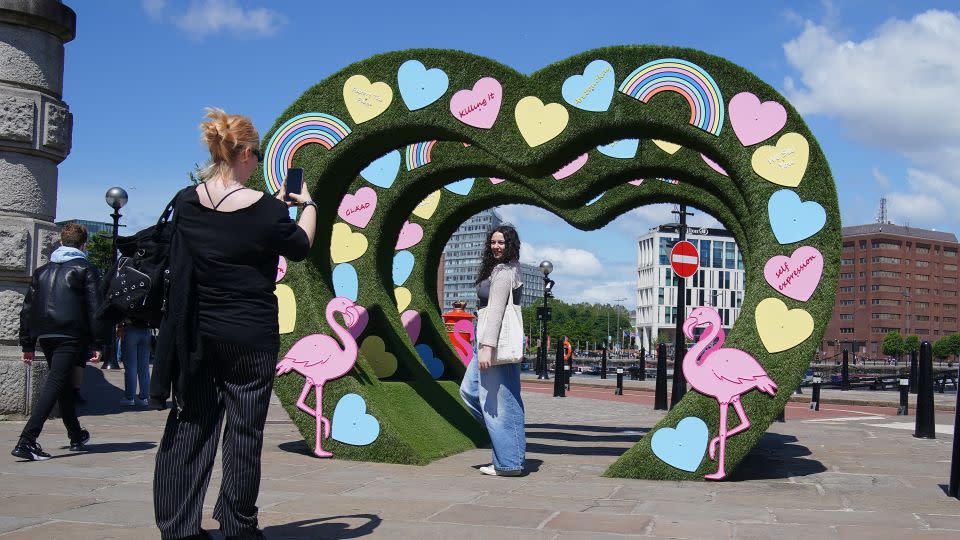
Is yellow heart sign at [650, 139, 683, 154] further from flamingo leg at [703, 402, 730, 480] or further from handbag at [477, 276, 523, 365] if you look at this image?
flamingo leg at [703, 402, 730, 480]

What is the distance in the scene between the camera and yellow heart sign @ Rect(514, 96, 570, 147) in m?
7.35

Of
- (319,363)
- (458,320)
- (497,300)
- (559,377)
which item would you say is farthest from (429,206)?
(559,377)

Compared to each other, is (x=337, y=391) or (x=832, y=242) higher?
(x=832, y=242)

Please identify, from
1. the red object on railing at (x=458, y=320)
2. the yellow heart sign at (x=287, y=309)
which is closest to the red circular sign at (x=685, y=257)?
the red object on railing at (x=458, y=320)

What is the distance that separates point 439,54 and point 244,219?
419cm

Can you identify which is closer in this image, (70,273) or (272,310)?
(272,310)

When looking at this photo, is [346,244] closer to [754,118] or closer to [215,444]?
[754,118]

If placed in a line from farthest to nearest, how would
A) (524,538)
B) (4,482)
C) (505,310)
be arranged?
(505,310)
(4,482)
(524,538)

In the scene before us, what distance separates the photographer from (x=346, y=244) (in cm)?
984

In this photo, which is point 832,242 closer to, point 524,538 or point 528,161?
point 528,161

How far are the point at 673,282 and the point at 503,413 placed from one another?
11763 centimetres

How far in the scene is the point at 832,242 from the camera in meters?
6.94

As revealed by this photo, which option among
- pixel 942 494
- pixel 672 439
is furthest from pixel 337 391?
pixel 942 494

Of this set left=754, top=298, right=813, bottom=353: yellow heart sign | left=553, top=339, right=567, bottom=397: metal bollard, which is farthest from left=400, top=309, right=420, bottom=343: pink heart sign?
left=553, top=339, right=567, bottom=397: metal bollard
